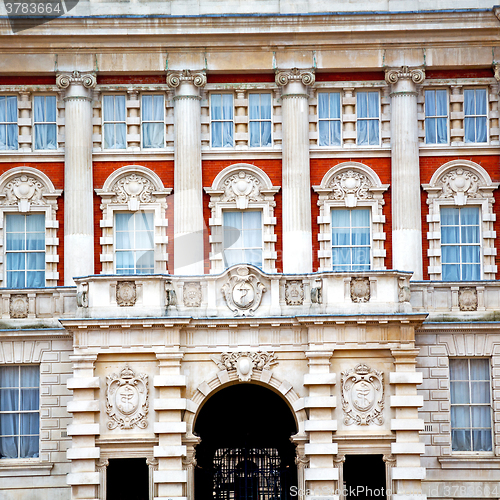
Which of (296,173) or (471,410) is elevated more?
(296,173)

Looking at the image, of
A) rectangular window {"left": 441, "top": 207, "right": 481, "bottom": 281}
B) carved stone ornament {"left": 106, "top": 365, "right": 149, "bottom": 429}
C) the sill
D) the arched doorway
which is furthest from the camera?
rectangular window {"left": 441, "top": 207, "right": 481, "bottom": 281}

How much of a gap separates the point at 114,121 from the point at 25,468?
10.3 m

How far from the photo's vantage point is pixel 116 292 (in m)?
27.7

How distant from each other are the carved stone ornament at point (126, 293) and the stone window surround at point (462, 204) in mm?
8917

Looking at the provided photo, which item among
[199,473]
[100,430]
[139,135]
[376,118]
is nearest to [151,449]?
[100,430]

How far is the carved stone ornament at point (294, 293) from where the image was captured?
2803cm

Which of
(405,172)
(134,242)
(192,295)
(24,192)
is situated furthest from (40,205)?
(405,172)

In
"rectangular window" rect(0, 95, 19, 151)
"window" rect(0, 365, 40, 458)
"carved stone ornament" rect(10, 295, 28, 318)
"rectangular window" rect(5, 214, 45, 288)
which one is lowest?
"window" rect(0, 365, 40, 458)

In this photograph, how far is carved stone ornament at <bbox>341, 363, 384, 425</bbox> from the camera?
2738 centimetres

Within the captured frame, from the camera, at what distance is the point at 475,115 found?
3200 cm

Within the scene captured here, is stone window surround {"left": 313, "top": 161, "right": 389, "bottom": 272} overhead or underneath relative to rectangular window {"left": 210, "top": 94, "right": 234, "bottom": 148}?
underneath

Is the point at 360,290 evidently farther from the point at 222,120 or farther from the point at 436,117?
the point at 222,120

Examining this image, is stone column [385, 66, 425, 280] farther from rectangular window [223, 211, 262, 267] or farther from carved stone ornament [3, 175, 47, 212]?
carved stone ornament [3, 175, 47, 212]

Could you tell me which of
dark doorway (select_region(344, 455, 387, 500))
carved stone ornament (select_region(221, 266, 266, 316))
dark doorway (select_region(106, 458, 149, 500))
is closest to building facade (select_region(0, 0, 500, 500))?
dark doorway (select_region(344, 455, 387, 500))
